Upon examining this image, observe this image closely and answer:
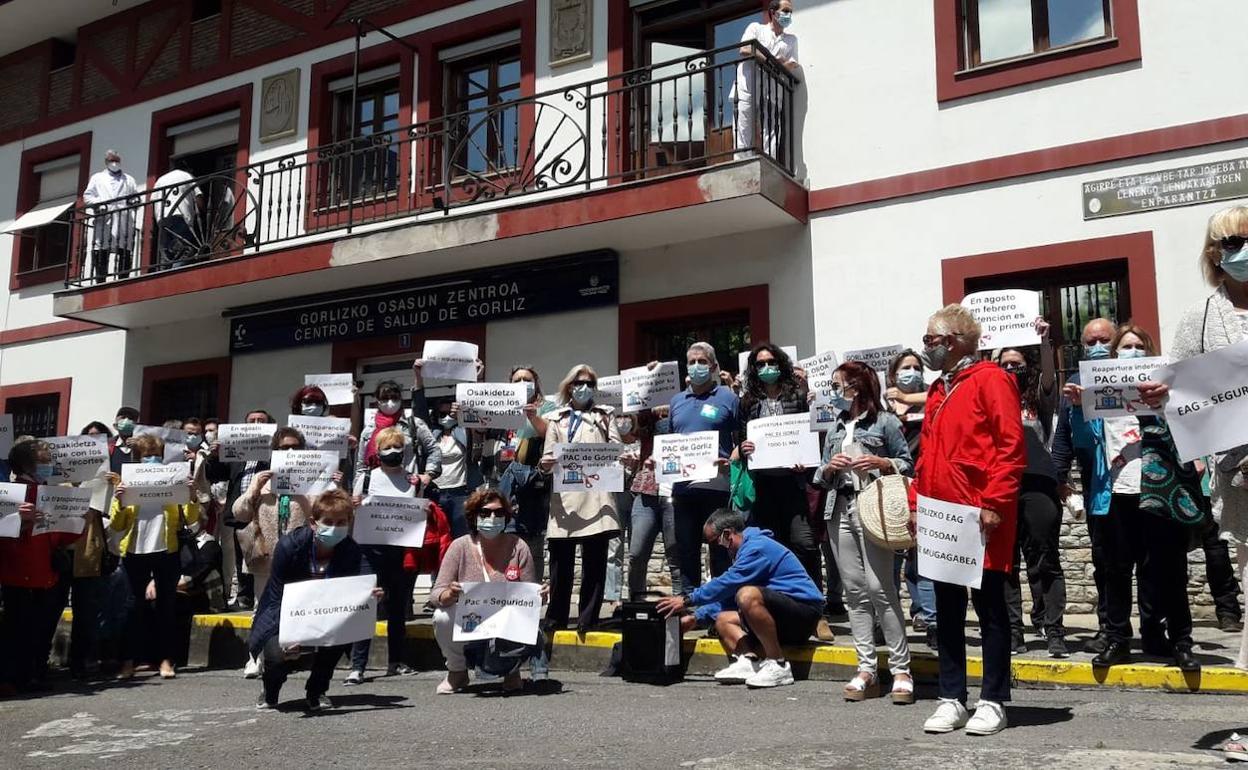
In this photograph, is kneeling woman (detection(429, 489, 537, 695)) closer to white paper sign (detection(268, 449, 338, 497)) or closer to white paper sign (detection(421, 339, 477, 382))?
white paper sign (detection(268, 449, 338, 497))

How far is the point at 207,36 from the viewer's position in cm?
1599

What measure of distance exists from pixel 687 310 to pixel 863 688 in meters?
6.01

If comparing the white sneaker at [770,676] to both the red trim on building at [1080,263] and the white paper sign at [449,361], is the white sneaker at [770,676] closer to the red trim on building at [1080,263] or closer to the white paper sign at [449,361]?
the white paper sign at [449,361]

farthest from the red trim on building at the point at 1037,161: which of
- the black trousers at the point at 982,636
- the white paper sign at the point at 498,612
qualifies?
the black trousers at the point at 982,636

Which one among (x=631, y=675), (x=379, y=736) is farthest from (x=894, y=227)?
(x=379, y=736)

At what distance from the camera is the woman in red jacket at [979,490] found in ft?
16.5

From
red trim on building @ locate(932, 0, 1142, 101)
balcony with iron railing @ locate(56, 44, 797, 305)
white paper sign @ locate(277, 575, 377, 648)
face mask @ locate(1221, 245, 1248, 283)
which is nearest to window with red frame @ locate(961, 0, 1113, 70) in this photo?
red trim on building @ locate(932, 0, 1142, 101)

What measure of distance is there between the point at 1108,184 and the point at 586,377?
4873 mm

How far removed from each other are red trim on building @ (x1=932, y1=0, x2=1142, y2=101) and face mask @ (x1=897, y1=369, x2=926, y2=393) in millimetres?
4280

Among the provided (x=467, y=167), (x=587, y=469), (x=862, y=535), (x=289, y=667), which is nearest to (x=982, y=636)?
(x=862, y=535)

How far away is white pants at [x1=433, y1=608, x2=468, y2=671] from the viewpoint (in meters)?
7.11

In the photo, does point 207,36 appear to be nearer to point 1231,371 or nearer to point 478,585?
point 478,585

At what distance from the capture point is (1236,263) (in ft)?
15.4

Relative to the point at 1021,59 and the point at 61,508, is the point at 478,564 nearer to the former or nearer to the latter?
the point at 61,508
